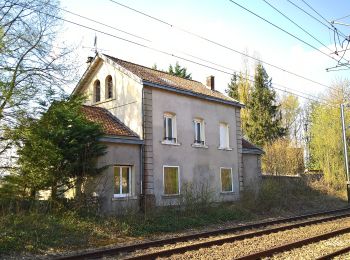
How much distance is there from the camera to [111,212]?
18125mm

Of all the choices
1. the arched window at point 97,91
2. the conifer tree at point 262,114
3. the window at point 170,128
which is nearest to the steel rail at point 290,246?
the window at point 170,128

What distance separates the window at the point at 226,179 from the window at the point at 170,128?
179 inches

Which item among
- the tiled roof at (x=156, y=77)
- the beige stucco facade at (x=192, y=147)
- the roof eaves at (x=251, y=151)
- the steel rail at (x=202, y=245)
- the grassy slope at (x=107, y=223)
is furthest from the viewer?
Answer: the roof eaves at (x=251, y=151)

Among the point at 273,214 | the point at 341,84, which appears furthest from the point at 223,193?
the point at 341,84

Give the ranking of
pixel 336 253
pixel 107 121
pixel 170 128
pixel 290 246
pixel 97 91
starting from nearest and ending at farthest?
pixel 336 253 < pixel 290 246 < pixel 107 121 < pixel 170 128 < pixel 97 91

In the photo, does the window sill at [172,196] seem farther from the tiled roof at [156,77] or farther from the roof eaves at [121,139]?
the tiled roof at [156,77]

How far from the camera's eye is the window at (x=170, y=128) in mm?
21906

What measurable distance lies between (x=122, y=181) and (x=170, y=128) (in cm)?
423

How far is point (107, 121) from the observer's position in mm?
20812

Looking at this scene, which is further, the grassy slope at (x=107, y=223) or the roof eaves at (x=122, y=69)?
the roof eaves at (x=122, y=69)

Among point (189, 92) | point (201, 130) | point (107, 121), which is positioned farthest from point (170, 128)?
point (107, 121)

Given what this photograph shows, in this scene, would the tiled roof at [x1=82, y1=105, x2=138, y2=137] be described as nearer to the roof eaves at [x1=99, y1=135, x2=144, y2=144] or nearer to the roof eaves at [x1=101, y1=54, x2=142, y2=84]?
the roof eaves at [x1=99, y1=135, x2=144, y2=144]

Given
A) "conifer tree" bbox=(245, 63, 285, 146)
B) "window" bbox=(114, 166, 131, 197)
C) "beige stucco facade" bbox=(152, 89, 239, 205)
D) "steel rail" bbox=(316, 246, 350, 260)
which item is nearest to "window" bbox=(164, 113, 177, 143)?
"beige stucco facade" bbox=(152, 89, 239, 205)

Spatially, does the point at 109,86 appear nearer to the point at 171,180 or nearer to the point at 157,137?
the point at 157,137
